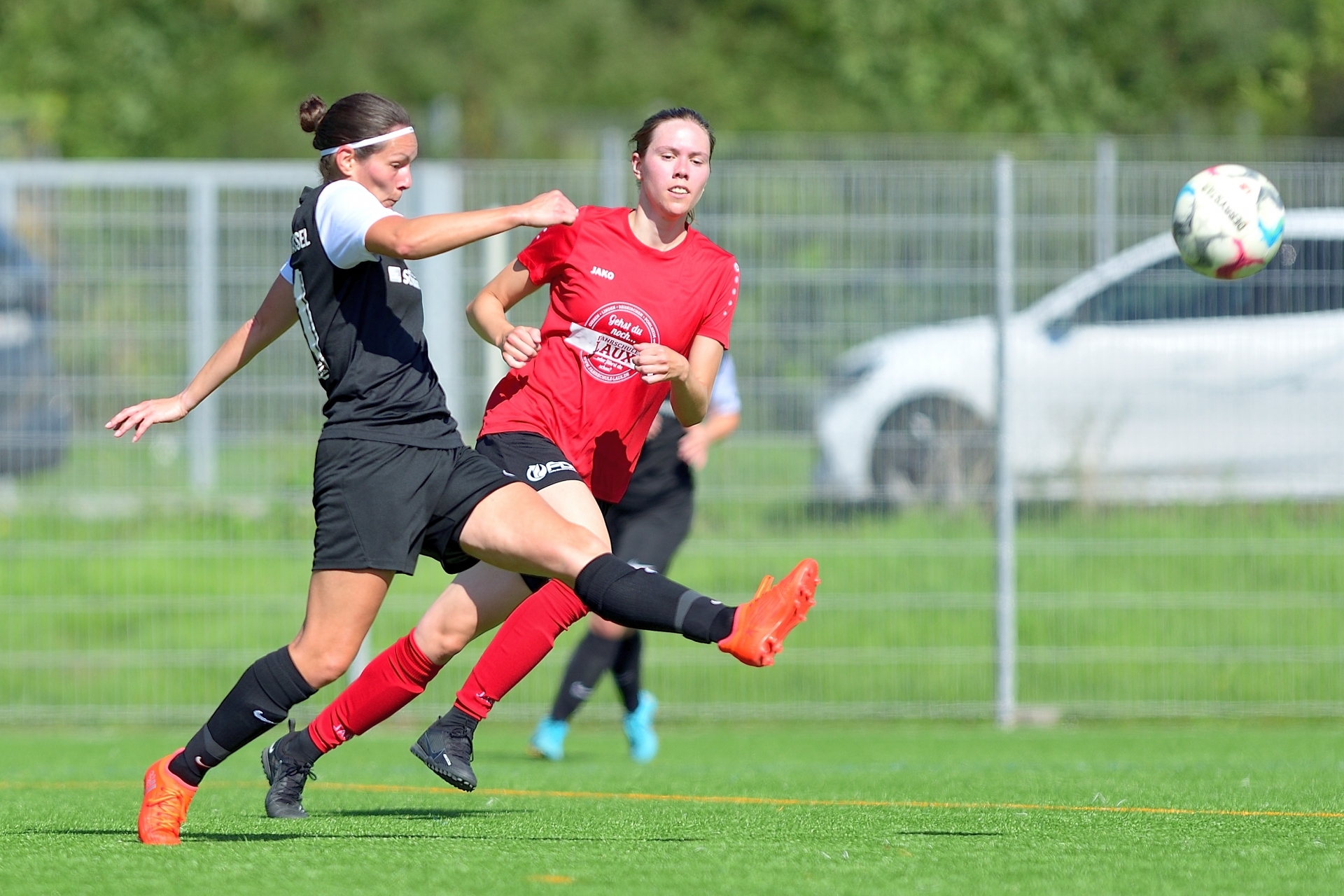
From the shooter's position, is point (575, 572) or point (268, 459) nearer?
point (575, 572)

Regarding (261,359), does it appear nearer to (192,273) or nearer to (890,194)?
(192,273)

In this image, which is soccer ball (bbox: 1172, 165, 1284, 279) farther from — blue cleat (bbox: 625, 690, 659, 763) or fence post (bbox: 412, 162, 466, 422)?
fence post (bbox: 412, 162, 466, 422)

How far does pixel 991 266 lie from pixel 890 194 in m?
0.66

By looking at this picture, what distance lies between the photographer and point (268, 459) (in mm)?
9672

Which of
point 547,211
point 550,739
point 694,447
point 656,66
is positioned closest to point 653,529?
point 694,447

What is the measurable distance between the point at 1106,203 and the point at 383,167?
18.6ft

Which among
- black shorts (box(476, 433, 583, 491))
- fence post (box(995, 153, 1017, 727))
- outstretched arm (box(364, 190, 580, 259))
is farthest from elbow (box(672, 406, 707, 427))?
fence post (box(995, 153, 1017, 727))

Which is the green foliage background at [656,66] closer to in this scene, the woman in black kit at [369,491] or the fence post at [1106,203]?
the fence post at [1106,203]

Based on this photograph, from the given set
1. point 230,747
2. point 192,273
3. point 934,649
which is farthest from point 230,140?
point 230,747

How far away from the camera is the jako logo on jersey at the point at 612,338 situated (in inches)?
215

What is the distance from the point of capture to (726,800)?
613 cm

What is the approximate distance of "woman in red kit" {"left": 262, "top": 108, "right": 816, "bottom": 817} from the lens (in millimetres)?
5242

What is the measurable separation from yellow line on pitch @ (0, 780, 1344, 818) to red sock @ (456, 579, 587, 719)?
2.89 feet

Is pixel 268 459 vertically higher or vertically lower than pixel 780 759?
higher
